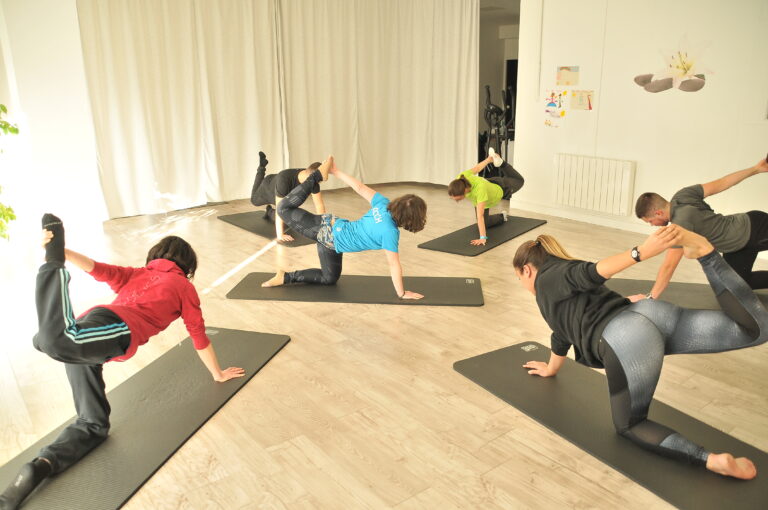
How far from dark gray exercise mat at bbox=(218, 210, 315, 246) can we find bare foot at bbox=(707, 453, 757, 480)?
3.72 m

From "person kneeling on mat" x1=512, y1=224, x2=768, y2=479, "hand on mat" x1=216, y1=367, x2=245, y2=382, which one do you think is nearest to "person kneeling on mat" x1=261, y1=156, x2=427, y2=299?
"hand on mat" x1=216, y1=367, x2=245, y2=382

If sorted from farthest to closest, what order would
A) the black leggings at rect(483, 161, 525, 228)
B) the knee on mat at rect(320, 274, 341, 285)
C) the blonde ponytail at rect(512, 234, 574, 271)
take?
1. the black leggings at rect(483, 161, 525, 228)
2. the knee on mat at rect(320, 274, 341, 285)
3. the blonde ponytail at rect(512, 234, 574, 271)

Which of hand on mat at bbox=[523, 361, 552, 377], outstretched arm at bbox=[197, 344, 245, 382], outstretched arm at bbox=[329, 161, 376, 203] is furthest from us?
outstretched arm at bbox=[329, 161, 376, 203]

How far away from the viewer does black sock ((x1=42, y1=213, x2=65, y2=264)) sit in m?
1.94

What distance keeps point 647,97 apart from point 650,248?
389cm

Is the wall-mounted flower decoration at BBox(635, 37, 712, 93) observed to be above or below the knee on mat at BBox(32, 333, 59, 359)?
above

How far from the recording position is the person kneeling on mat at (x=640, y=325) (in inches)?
78.4

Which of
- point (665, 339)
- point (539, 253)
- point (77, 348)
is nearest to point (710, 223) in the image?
point (665, 339)

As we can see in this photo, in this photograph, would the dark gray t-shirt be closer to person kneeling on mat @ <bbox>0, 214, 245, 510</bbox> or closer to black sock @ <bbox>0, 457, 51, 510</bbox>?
person kneeling on mat @ <bbox>0, 214, 245, 510</bbox>

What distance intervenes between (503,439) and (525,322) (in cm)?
123

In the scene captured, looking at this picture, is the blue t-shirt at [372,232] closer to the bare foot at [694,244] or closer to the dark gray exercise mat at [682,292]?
the dark gray exercise mat at [682,292]

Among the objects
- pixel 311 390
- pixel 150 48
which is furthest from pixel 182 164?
pixel 311 390

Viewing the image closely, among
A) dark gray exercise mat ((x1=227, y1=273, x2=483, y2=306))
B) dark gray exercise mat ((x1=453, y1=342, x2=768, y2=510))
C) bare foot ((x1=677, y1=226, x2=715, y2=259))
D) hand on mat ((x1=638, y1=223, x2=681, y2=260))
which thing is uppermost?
hand on mat ((x1=638, y1=223, x2=681, y2=260))

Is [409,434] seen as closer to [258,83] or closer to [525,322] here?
[525,322]
